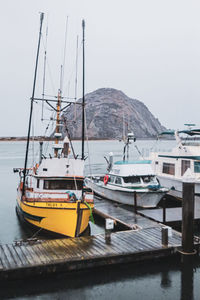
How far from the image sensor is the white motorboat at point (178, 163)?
80.2 ft

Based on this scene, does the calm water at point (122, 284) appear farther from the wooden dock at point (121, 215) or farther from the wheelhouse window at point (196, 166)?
the wheelhouse window at point (196, 166)

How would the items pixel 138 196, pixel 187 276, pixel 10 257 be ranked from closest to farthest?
pixel 10 257 < pixel 187 276 < pixel 138 196

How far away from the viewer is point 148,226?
16031 mm

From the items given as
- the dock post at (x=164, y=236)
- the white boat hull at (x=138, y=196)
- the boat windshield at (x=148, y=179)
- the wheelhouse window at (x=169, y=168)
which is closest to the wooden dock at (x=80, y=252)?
the dock post at (x=164, y=236)

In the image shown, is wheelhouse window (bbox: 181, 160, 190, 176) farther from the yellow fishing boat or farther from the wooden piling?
the wooden piling

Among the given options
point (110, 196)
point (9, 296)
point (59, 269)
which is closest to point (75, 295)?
point (59, 269)

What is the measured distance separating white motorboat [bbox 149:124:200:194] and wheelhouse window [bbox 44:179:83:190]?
1053cm

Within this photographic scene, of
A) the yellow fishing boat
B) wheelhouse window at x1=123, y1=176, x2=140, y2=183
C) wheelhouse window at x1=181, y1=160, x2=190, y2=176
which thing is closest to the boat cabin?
wheelhouse window at x1=123, y1=176, x2=140, y2=183

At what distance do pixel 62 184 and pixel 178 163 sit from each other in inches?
498

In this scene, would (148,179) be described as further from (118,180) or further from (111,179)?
(111,179)

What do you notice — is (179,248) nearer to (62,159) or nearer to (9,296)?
(9,296)

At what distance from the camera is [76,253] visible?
11.9 meters

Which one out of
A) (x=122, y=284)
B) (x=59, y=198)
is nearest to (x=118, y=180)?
(x=59, y=198)

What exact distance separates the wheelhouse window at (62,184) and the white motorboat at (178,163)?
10531 mm
